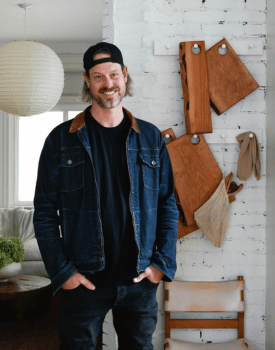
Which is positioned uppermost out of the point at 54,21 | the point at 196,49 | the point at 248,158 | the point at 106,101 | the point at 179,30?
the point at 54,21

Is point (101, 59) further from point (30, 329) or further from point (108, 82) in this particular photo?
point (30, 329)

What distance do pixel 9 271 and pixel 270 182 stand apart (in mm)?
2248

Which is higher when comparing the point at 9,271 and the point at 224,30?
the point at 224,30

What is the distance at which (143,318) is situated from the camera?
1499 millimetres

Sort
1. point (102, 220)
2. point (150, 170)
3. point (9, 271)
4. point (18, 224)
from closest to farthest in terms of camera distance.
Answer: point (102, 220)
point (150, 170)
point (9, 271)
point (18, 224)

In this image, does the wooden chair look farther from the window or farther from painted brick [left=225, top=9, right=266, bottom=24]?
the window

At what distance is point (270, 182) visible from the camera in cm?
208

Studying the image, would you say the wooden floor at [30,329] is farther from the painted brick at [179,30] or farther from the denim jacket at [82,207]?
the painted brick at [179,30]

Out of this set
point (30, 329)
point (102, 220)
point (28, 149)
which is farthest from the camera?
point (28, 149)

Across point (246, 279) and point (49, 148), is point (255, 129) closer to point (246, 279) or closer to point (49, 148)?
point (246, 279)

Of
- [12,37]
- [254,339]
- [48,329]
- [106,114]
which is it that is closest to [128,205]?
[106,114]

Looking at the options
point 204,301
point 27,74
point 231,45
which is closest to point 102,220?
point 204,301

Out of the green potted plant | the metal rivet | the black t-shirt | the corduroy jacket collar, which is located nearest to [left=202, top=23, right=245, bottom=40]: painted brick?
the metal rivet

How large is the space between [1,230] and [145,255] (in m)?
3.51
